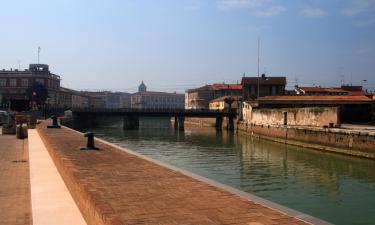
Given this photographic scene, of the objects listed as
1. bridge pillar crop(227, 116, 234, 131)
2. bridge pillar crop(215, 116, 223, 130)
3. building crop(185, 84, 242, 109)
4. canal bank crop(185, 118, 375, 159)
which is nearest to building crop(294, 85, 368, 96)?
building crop(185, 84, 242, 109)

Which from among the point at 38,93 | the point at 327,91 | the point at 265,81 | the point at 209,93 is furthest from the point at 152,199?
the point at 209,93

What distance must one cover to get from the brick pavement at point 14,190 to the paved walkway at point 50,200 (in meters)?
0.17

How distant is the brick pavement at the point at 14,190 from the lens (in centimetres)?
862

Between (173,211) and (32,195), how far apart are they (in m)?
4.87

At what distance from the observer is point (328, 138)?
40.4 m

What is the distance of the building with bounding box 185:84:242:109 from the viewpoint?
131 m

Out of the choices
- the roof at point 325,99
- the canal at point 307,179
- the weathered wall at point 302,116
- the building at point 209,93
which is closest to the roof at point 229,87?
the building at point 209,93

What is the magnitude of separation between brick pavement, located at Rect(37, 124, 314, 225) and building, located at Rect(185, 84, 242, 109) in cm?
11847

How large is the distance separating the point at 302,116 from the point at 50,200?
43.0 metres

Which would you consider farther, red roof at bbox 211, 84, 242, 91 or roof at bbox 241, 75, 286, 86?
red roof at bbox 211, 84, 242, 91

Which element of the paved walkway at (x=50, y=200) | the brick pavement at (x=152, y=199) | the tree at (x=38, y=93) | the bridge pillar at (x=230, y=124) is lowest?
the bridge pillar at (x=230, y=124)

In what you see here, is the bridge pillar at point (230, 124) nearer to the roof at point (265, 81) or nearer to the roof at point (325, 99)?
the roof at point (325, 99)

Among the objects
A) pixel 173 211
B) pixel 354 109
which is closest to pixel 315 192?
pixel 173 211

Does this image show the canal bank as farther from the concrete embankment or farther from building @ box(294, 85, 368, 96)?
building @ box(294, 85, 368, 96)
